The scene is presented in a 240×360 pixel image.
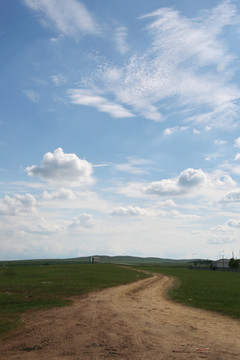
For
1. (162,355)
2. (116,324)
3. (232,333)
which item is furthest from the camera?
(116,324)

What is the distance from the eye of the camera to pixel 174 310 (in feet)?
76.5

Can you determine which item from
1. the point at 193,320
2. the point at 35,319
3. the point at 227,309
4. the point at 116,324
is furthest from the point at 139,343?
the point at 227,309

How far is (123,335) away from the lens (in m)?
15.4

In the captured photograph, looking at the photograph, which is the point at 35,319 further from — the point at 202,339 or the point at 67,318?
the point at 202,339

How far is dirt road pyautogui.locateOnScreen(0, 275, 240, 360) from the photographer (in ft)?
41.7

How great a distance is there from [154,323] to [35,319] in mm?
6859

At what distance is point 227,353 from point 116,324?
673 cm

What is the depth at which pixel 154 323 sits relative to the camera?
1816 cm

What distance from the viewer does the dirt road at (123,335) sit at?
12695mm

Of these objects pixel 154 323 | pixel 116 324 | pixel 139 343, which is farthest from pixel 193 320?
pixel 139 343

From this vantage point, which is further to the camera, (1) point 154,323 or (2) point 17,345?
(1) point 154,323

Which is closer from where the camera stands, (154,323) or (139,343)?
(139,343)

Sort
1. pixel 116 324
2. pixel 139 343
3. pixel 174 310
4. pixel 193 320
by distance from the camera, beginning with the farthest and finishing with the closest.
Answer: pixel 174 310, pixel 193 320, pixel 116 324, pixel 139 343

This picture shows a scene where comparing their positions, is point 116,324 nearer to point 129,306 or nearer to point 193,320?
point 193,320
